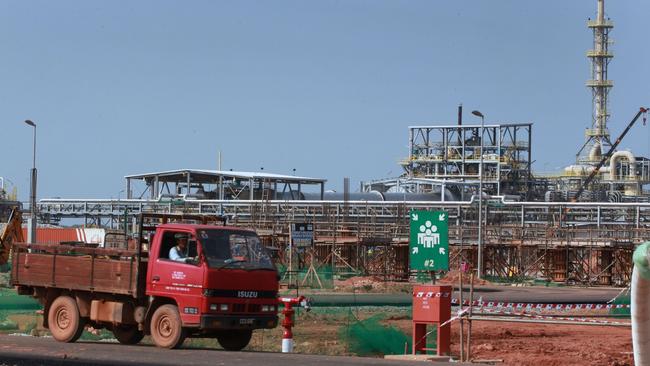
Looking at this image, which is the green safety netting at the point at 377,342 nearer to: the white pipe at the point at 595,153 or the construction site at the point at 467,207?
the construction site at the point at 467,207

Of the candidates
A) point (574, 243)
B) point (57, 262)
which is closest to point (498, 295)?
point (574, 243)

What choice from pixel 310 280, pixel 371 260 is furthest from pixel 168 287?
pixel 371 260

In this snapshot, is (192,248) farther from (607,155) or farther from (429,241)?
(607,155)

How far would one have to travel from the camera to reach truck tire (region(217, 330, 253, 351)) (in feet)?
74.2

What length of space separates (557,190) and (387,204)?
2915 centimetres

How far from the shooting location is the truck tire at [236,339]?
22625 millimetres

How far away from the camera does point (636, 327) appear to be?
43.7ft

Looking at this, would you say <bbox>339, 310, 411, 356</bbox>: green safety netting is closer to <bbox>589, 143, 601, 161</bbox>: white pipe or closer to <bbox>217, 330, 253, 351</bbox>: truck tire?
<bbox>217, 330, 253, 351</bbox>: truck tire

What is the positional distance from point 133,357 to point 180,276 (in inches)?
86.1

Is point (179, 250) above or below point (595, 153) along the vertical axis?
below

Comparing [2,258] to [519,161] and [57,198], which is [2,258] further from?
[519,161]

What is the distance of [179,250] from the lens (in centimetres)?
2162

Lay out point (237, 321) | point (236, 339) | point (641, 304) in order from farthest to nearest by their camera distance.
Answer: point (236, 339), point (237, 321), point (641, 304)

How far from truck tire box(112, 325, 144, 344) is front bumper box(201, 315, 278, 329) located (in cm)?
299
